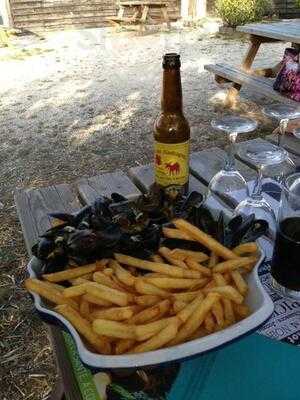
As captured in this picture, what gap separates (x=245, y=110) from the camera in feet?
17.6

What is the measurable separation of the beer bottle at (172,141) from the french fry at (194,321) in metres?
0.53

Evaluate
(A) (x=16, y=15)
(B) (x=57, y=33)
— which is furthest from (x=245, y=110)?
(A) (x=16, y=15)

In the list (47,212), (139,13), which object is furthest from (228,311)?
(139,13)

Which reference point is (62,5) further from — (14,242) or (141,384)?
(141,384)

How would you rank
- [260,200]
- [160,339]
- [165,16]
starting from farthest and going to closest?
1. [165,16]
2. [260,200]
3. [160,339]

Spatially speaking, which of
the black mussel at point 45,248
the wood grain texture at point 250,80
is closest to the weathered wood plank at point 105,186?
the black mussel at point 45,248

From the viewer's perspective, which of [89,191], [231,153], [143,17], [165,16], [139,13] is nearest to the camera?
[231,153]

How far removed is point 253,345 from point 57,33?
12.5 meters

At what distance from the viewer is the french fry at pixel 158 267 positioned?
91cm

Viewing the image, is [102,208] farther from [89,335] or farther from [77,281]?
[89,335]

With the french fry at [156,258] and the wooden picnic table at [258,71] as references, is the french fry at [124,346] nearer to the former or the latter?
the french fry at [156,258]

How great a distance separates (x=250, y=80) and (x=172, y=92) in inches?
137

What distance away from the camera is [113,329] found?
31.3 inches

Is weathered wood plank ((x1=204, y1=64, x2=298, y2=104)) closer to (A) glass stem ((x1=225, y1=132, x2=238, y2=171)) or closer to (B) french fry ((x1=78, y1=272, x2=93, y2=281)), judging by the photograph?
(A) glass stem ((x1=225, y1=132, x2=238, y2=171))
